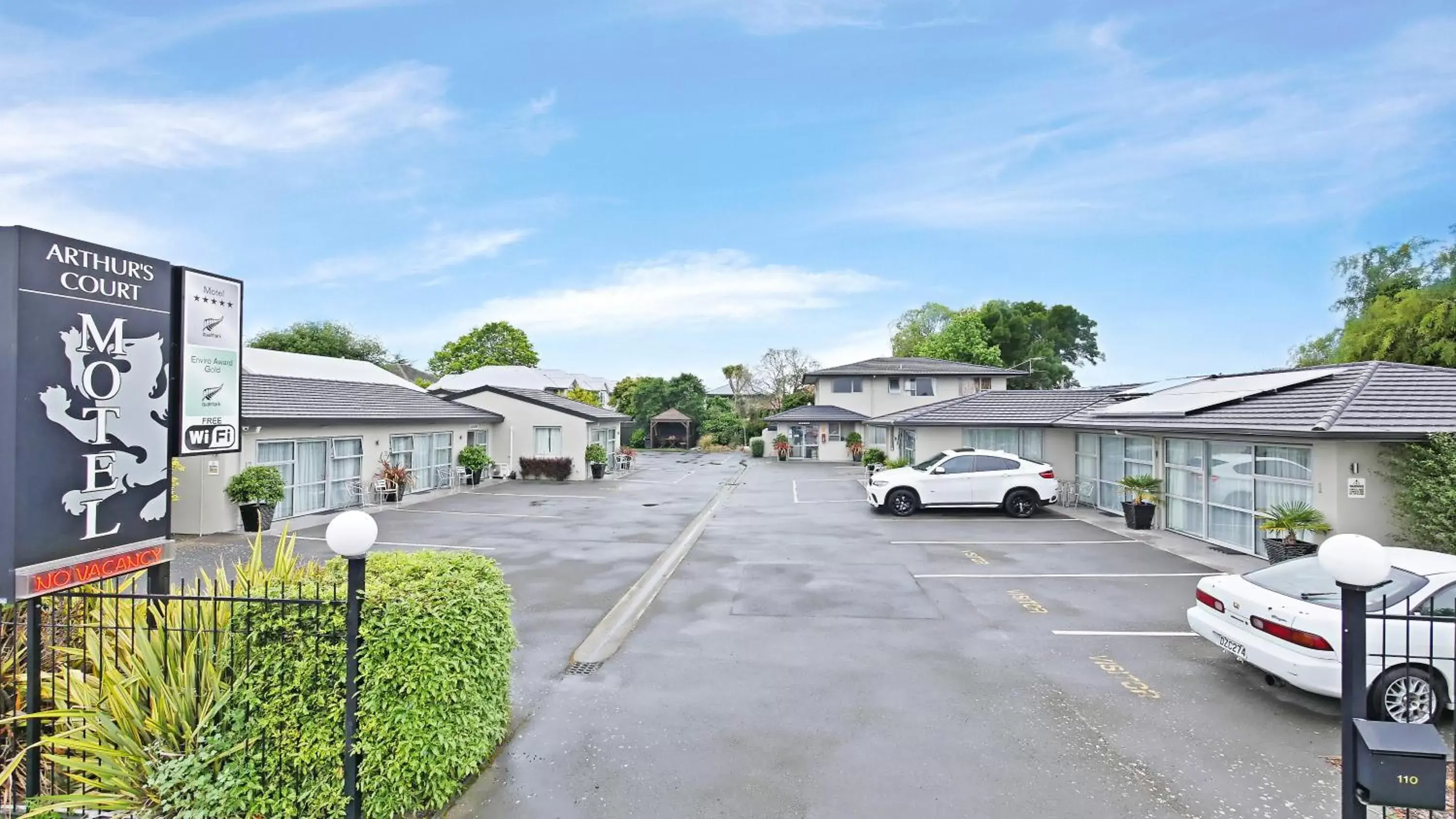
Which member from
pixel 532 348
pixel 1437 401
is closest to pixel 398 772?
pixel 1437 401

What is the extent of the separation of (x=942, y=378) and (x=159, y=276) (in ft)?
121

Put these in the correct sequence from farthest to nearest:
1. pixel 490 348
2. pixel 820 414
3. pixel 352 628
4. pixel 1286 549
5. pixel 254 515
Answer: pixel 490 348 → pixel 820 414 → pixel 254 515 → pixel 1286 549 → pixel 352 628

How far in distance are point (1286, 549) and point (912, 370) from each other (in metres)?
28.1

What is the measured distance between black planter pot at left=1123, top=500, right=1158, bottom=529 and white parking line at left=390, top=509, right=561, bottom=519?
46.9ft

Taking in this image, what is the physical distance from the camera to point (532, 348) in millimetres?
63406

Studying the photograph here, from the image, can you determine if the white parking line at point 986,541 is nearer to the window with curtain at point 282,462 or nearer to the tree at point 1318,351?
the window with curtain at point 282,462

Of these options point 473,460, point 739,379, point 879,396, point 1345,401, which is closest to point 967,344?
point 879,396

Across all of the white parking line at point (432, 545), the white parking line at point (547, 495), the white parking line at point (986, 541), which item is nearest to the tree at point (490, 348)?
the white parking line at point (547, 495)

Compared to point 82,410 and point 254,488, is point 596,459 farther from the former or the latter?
point 82,410

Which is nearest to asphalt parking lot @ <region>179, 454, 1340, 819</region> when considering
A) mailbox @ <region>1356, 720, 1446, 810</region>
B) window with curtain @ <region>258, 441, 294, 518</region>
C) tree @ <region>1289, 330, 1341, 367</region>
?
mailbox @ <region>1356, 720, 1446, 810</region>

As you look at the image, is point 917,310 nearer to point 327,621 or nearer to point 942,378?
point 942,378

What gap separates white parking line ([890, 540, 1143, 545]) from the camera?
518 inches

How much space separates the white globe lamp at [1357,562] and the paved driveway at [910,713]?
6.93ft

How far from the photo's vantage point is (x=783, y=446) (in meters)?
38.4
